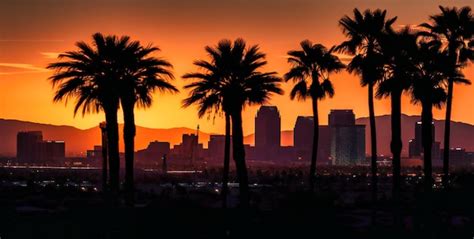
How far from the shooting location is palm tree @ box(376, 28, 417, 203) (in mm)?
65625

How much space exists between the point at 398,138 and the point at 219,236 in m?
30.5

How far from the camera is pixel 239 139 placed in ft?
207

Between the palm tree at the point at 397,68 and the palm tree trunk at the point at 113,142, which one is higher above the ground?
the palm tree at the point at 397,68

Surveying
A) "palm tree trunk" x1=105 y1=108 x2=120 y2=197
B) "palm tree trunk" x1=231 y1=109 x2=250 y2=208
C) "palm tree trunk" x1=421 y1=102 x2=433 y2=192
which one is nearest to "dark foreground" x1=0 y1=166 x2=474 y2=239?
"palm tree trunk" x1=231 y1=109 x2=250 y2=208

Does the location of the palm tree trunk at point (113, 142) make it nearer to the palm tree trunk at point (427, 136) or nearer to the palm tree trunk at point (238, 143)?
the palm tree trunk at point (238, 143)

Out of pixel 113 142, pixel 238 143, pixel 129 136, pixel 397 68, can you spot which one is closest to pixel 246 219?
pixel 113 142

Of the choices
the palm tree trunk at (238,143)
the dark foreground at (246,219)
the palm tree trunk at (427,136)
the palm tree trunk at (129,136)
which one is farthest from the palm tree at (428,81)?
Result: the palm tree trunk at (129,136)

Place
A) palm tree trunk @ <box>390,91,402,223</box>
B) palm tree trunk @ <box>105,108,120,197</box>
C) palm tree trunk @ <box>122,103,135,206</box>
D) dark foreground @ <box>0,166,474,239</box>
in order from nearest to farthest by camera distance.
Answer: dark foreground @ <box>0,166,474,239</box> < palm tree trunk @ <box>122,103,135,206</box> < palm tree trunk @ <box>105,108,120,197</box> < palm tree trunk @ <box>390,91,402,223</box>

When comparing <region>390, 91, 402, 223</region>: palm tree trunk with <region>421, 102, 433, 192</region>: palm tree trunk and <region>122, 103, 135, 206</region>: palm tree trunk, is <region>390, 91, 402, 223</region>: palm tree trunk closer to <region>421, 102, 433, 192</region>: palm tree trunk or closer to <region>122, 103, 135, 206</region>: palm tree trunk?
<region>421, 102, 433, 192</region>: palm tree trunk

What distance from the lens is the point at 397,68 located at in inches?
2606

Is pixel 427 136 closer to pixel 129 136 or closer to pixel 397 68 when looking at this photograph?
pixel 397 68

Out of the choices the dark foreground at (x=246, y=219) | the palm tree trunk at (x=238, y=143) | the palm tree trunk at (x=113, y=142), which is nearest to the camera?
the dark foreground at (x=246, y=219)

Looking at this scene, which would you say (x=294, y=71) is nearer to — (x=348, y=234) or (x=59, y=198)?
(x=59, y=198)

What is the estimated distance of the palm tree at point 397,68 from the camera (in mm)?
65625
